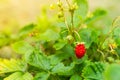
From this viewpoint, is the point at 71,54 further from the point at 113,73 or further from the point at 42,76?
the point at 113,73

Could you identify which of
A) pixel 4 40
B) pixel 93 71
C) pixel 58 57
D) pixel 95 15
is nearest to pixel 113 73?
pixel 93 71

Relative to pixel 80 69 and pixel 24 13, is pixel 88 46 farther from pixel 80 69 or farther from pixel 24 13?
pixel 24 13

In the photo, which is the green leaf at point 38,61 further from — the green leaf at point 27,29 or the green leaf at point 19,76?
the green leaf at point 27,29

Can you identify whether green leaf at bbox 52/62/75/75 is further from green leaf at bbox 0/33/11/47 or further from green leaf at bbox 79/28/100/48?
green leaf at bbox 0/33/11/47

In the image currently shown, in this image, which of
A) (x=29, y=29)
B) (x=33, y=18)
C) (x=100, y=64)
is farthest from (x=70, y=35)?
(x=33, y=18)

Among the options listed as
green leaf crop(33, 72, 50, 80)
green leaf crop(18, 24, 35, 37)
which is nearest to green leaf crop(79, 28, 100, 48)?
green leaf crop(33, 72, 50, 80)

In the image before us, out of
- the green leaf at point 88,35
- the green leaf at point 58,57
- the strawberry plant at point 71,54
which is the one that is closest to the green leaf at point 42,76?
the strawberry plant at point 71,54

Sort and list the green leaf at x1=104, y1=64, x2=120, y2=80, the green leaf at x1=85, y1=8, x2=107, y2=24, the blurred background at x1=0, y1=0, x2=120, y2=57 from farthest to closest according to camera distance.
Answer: the blurred background at x1=0, y1=0, x2=120, y2=57, the green leaf at x1=85, y1=8, x2=107, y2=24, the green leaf at x1=104, y1=64, x2=120, y2=80
